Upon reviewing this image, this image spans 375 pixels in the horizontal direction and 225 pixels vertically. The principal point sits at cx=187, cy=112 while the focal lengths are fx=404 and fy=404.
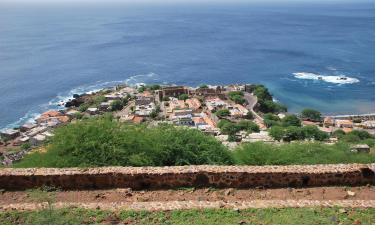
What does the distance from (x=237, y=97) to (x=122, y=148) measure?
1808 inches

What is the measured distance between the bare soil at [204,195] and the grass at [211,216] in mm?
1555

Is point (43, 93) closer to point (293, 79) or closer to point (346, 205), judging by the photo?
point (293, 79)

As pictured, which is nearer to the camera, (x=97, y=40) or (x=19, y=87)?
(x=19, y=87)

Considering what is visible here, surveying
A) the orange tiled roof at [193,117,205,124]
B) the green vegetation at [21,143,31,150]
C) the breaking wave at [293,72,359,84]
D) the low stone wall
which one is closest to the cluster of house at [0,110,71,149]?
the green vegetation at [21,143,31,150]

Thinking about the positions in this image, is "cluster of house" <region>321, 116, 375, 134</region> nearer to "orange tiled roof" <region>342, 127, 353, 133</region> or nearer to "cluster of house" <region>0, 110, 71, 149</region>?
"orange tiled roof" <region>342, 127, 353, 133</region>

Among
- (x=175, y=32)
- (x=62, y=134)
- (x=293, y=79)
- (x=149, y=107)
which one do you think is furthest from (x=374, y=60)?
(x=62, y=134)

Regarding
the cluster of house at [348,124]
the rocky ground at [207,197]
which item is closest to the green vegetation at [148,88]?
the cluster of house at [348,124]

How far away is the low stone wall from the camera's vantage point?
42.1 feet

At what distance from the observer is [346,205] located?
11.0 m

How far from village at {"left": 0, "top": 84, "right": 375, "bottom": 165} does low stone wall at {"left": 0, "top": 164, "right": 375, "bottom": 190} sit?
87.4 feet

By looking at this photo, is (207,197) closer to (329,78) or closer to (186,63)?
(329,78)

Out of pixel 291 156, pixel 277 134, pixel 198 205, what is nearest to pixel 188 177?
pixel 198 205

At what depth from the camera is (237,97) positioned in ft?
197

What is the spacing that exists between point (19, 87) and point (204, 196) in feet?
201
